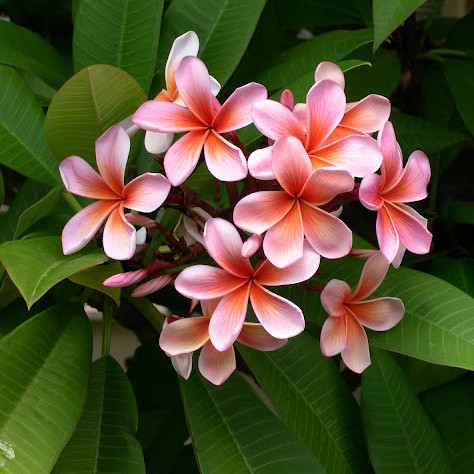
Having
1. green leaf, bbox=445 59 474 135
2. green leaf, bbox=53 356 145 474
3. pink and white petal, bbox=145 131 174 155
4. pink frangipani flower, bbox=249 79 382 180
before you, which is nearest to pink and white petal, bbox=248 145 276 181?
pink frangipani flower, bbox=249 79 382 180

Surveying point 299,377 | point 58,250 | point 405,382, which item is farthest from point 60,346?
point 405,382

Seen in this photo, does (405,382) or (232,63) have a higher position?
(232,63)

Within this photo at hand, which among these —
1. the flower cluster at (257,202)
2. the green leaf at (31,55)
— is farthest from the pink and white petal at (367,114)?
the green leaf at (31,55)

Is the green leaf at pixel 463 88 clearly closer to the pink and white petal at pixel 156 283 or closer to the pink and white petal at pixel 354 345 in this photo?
the pink and white petal at pixel 354 345

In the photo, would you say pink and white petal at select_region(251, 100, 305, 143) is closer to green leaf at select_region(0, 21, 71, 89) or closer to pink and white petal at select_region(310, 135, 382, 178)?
pink and white petal at select_region(310, 135, 382, 178)

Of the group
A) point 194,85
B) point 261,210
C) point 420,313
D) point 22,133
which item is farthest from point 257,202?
point 22,133

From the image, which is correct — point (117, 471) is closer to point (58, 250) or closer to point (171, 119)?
point (58, 250)

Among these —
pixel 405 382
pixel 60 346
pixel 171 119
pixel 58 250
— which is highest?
pixel 171 119
